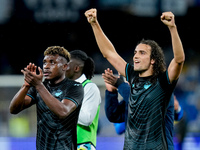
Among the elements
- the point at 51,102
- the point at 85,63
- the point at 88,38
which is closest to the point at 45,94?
the point at 51,102

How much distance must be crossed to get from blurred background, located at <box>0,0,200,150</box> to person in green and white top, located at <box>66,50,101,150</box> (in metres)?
2.56

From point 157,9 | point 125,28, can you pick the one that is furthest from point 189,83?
point 157,9

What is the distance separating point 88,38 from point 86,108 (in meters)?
6.52

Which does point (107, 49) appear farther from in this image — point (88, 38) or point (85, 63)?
point (88, 38)

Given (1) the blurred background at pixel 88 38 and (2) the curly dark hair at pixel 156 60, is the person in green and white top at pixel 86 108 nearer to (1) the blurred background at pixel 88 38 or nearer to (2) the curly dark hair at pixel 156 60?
(2) the curly dark hair at pixel 156 60

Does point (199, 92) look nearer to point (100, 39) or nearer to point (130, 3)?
point (130, 3)

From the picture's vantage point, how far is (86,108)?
391 cm

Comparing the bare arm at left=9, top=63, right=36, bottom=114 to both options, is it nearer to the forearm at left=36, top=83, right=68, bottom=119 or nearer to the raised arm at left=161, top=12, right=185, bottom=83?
the forearm at left=36, top=83, right=68, bottom=119

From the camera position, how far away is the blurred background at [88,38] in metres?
7.80

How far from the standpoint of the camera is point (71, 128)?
10.3ft

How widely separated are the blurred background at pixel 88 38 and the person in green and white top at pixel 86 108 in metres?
2.56

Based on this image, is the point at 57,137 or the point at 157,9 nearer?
the point at 57,137

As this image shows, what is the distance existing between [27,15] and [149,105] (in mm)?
5372

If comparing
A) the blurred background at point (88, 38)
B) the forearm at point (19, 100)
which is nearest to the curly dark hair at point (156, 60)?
the forearm at point (19, 100)
